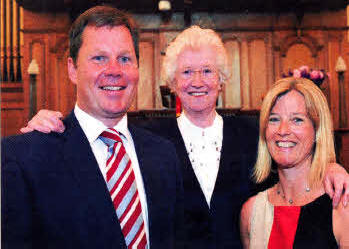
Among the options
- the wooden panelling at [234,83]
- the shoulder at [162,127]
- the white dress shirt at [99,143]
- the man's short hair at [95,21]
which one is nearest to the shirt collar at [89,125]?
the white dress shirt at [99,143]

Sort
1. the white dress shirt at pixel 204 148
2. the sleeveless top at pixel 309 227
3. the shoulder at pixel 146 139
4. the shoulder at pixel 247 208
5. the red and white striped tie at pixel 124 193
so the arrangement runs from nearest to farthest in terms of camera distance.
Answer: the red and white striped tie at pixel 124 193 < the shoulder at pixel 146 139 < the sleeveless top at pixel 309 227 < the shoulder at pixel 247 208 < the white dress shirt at pixel 204 148

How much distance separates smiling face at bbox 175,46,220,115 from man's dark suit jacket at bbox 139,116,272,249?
0.58 feet

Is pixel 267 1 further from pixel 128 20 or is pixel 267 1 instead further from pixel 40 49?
pixel 128 20

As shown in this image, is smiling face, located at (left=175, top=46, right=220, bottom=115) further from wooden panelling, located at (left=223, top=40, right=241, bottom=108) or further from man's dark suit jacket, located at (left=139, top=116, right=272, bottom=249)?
wooden panelling, located at (left=223, top=40, right=241, bottom=108)

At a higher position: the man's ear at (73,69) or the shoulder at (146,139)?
the man's ear at (73,69)

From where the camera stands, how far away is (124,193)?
5.27 ft

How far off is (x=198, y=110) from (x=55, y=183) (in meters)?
1.15

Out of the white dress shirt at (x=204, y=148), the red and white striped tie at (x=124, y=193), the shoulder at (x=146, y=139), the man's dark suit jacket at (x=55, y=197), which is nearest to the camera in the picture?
the man's dark suit jacket at (x=55, y=197)

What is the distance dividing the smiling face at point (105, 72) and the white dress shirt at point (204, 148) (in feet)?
2.73

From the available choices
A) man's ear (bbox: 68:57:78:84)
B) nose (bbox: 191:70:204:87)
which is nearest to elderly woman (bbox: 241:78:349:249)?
nose (bbox: 191:70:204:87)

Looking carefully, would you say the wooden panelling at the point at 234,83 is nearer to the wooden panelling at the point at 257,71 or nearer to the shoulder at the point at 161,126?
the wooden panelling at the point at 257,71

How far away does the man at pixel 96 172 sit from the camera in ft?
4.87

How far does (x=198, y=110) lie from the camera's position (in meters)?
2.49

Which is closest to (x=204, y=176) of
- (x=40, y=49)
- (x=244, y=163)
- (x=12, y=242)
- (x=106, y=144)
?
(x=244, y=163)
